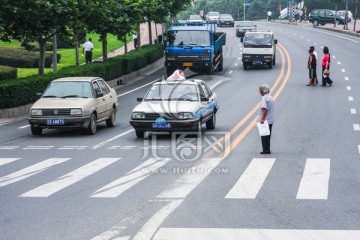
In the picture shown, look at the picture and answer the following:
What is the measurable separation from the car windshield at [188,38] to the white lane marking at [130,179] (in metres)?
24.3

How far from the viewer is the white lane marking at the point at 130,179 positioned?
44.1ft

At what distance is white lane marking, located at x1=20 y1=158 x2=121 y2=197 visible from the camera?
13594mm

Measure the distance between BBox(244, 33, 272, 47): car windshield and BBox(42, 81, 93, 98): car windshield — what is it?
976 inches

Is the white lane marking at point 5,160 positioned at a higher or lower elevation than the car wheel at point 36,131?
higher

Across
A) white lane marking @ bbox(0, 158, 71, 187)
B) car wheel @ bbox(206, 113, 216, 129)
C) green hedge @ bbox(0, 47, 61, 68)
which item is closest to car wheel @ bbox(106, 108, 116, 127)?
car wheel @ bbox(206, 113, 216, 129)

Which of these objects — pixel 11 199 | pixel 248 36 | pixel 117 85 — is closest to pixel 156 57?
pixel 248 36

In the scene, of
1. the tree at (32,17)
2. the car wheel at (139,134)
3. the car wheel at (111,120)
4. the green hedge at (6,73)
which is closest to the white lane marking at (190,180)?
the car wheel at (139,134)

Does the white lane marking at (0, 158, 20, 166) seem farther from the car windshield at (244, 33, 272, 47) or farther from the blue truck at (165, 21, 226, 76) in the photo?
the car windshield at (244, 33, 272, 47)

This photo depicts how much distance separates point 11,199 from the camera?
42.8 ft

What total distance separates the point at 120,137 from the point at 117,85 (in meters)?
19.2

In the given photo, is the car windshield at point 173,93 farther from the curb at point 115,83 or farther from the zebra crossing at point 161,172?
the curb at point 115,83

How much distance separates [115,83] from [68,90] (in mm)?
17968

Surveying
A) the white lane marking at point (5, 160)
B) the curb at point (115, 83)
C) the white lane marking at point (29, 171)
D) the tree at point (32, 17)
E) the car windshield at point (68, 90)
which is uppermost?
the tree at point (32, 17)

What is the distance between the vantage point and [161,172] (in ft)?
51.8
